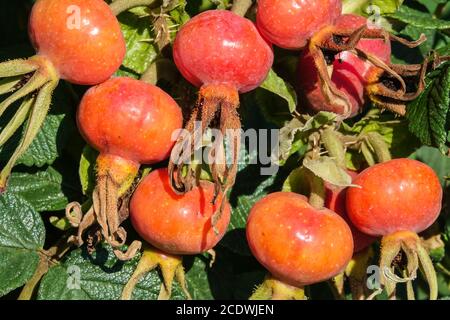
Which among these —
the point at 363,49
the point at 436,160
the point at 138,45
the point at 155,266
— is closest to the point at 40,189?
the point at 155,266

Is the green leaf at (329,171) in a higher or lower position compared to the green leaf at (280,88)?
lower

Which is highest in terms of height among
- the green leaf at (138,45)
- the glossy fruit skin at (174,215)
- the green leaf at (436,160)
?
the green leaf at (138,45)

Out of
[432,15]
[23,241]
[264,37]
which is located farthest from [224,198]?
[432,15]

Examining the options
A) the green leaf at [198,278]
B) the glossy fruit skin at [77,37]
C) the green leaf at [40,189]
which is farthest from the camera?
the green leaf at [198,278]

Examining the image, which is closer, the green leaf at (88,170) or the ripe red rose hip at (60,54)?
the ripe red rose hip at (60,54)

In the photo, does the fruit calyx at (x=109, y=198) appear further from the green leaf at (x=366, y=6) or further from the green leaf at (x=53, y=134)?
the green leaf at (x=366, y=6)

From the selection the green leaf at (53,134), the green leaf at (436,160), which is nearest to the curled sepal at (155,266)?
the green leaf at (53,134)

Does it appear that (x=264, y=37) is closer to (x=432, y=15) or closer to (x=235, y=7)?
(x=235, y=7)
